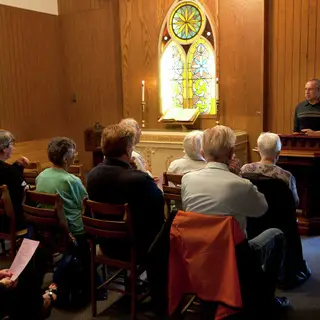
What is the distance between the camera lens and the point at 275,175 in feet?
9.98

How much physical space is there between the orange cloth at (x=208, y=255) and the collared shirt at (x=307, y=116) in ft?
10.4

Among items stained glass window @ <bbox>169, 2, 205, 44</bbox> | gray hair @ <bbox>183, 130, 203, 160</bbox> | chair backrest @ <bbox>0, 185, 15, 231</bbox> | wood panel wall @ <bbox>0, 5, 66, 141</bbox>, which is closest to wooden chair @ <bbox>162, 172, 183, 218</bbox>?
gray hair @ <bbox>183, 130, 203, 160</bbox>

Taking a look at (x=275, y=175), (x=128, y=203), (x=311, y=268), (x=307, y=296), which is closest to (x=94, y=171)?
(x=128, y=203)

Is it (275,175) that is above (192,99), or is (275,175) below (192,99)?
below

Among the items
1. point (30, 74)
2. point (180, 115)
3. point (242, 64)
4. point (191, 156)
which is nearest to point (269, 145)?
point (191, 156)

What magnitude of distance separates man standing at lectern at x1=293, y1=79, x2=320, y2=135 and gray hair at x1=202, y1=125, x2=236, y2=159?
268cm

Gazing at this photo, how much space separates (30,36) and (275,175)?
5.12m

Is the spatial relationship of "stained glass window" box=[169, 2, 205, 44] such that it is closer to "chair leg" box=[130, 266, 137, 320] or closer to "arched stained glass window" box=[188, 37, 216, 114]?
"arched stained glass window" box=[188, 37, 216, 114]

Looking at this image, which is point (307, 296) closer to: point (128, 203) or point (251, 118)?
point (128, 203)

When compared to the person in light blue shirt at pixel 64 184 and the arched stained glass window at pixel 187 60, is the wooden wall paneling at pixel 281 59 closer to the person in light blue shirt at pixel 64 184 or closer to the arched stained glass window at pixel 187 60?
the arched stained glass window at pixel 187 60

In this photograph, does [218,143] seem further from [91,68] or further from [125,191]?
[91,68]

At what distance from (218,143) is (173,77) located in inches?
165

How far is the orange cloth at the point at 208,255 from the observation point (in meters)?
2.03

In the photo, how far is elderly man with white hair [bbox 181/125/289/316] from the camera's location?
2166 mm
